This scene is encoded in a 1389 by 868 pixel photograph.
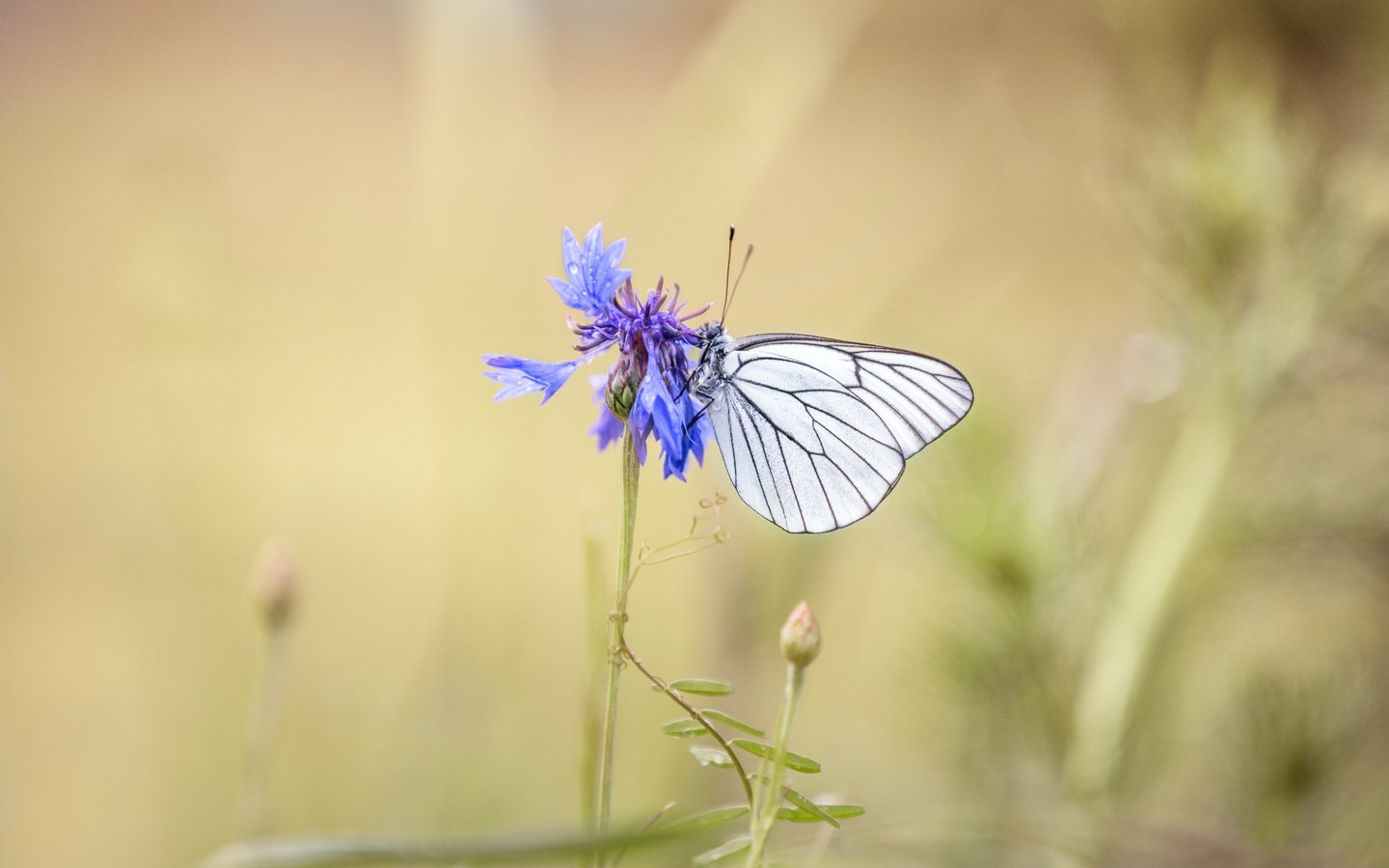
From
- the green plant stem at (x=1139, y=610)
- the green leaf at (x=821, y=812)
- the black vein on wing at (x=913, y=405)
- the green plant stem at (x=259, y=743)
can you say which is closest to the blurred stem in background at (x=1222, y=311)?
the green plant stem at (x=1139, y=610)

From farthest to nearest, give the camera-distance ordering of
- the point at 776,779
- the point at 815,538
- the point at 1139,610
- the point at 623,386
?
the point at 815,538, the point at 1139,610, the point at 623,386, the point at 776,779

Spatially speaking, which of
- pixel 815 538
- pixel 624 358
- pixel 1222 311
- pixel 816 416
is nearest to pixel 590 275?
pixel 624 358

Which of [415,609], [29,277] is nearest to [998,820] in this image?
[415,609]

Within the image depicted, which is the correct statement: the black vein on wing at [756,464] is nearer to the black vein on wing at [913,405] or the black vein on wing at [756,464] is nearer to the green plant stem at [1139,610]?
the black vein on wing at [913,405]

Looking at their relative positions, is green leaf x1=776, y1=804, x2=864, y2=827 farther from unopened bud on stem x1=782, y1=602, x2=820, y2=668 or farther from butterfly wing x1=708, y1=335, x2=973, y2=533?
butterfly wing x1=708, y1=335, x2=973, y2=533

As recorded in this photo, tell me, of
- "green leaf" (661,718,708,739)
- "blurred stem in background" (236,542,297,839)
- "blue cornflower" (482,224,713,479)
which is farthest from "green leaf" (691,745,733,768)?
"blurred stem in background" (236,542,297,839)

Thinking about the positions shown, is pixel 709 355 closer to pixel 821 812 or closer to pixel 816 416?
pixel 816 416

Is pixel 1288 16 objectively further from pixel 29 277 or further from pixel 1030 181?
pixel 29 277
